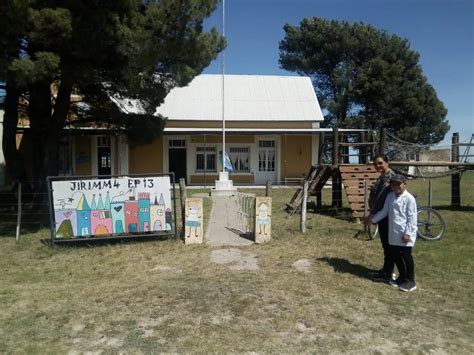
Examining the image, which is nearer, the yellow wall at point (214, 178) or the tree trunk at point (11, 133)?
the tree trunk at point (11, 133)

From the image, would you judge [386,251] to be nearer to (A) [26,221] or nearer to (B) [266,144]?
(A) [26,221]

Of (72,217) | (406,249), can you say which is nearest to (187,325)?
(406,249)

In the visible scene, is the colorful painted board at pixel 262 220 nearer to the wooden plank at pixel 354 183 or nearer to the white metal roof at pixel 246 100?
the wooden plank at pixel 354 183

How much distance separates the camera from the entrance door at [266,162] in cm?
2795

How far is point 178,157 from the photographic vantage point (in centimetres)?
2767

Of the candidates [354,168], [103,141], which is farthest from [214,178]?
[354,168]

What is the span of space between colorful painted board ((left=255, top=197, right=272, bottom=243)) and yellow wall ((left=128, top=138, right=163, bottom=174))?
61.5 feet

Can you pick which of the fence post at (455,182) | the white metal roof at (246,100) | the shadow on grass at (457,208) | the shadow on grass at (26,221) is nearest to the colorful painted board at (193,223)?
the shadow on grass at (26,221)

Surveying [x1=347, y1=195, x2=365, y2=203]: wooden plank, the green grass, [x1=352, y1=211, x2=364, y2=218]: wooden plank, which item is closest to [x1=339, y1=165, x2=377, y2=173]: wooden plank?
[x1=347, y1=195, x2=365, y2=203]: wooden plank

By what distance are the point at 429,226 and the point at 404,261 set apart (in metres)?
3.65

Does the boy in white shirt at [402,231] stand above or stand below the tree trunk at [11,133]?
below

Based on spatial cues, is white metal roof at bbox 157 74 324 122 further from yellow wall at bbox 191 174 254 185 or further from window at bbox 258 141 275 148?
yellow wall at bbox 191 174 254 185

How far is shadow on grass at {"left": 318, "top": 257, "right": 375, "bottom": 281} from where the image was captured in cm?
681

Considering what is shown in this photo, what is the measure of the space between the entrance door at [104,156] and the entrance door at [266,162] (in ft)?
28.6
